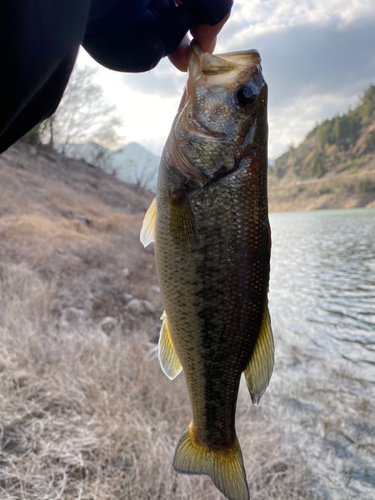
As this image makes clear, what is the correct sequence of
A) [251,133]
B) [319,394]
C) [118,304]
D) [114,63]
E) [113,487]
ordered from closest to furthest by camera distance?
[251,133], [114,63], [113,487], [319,394], [118,304]

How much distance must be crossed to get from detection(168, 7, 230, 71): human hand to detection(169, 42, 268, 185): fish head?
0.22 m

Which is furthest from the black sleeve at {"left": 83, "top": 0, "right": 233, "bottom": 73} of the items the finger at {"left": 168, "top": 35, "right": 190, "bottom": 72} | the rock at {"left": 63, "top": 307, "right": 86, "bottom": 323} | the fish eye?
the rock at {"left": 63, "top": 307, "right": 86, "bottom": 323}

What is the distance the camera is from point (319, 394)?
6.25 metres

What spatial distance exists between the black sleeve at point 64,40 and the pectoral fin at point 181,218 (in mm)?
651

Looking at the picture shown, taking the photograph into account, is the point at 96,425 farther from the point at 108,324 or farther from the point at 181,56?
the point at 181,56

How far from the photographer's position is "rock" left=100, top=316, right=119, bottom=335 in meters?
6.56

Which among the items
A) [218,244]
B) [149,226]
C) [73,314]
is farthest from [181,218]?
[73,314]

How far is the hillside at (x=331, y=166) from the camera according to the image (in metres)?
75.7

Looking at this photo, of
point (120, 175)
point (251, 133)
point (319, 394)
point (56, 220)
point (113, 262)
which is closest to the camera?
point (251, 133)

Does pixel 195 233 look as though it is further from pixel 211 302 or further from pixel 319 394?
pixel 319 394

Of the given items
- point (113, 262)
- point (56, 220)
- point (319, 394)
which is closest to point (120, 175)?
point (56, 220)

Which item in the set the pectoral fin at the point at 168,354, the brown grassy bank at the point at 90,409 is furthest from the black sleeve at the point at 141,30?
the brown grassy bank at the point at 90,409

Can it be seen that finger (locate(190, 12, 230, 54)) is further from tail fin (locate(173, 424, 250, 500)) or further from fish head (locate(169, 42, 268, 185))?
tail fin (locate(173, 424, 250, 500))

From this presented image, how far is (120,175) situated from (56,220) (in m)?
30.0
